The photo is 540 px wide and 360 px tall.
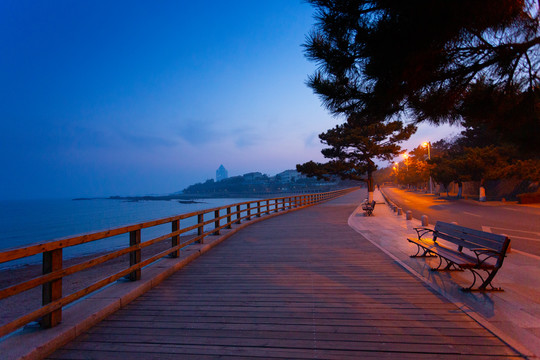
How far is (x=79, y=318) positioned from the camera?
3299 mm

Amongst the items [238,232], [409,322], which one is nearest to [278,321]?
[409,322]

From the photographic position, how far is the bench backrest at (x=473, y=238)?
13.6 ft

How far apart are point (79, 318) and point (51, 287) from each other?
1.70 feet

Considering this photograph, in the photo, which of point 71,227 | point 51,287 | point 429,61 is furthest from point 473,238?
point 71,227

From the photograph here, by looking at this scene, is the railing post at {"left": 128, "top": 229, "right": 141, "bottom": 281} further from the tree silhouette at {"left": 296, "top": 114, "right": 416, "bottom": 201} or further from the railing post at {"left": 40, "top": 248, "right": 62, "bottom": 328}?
the tree silhouette at {"left": 296, "top": 114, "right": 416, "bottom": 201}

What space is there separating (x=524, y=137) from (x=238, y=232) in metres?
8.37

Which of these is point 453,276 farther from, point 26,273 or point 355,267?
point 26,273

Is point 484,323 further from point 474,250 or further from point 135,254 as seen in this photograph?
point 135,254

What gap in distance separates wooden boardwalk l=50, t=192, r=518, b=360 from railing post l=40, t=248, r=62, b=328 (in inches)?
13.9

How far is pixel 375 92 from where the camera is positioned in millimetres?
4520

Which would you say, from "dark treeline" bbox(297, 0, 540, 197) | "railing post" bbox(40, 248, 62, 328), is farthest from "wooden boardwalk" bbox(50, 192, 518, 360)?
"dark treeline" bbox(297, 0, 540, 197)

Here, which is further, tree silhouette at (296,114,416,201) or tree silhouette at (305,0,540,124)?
tree silhouette at (296,114,416,201)

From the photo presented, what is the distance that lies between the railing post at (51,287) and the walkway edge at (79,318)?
8 centimetres

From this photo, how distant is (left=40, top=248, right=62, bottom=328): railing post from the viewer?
9.88ft
